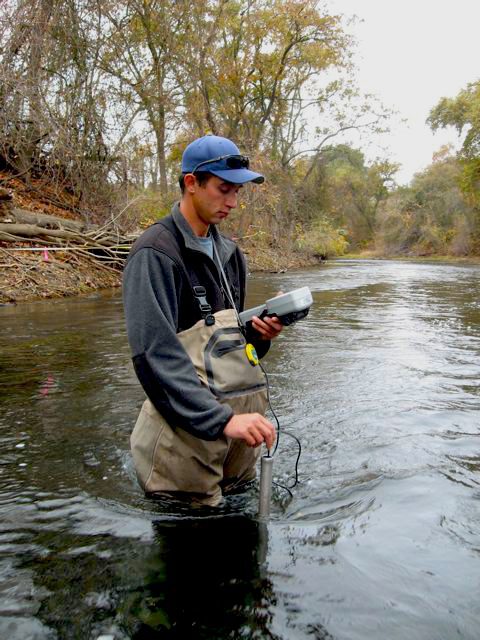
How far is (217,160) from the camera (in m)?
2.58

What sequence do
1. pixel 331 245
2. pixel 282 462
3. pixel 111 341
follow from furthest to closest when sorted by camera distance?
pixel 331 245 < pixel 111 341 < pixel 282 462

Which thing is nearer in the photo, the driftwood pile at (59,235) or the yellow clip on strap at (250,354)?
the yellow clip on strap at (250,354)

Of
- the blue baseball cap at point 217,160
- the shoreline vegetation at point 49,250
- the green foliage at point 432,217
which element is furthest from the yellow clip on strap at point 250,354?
the green foliage at point 432,217

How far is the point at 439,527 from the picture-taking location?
289 centimetres

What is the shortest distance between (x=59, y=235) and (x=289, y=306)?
12.1m

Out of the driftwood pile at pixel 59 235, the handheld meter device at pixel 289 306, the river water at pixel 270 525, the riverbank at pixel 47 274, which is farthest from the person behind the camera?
the driftwood pile at pixel 59 235

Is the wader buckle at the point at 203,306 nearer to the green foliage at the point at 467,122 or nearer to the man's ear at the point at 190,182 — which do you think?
the man's ear at the point at 190,182

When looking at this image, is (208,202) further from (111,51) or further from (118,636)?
(111,51)

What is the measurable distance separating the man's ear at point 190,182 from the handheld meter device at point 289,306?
67 centimetres

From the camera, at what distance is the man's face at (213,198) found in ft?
8.73

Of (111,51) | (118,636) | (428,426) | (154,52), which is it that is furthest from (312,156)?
(118,636)

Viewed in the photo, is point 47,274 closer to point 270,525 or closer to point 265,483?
point 270,525

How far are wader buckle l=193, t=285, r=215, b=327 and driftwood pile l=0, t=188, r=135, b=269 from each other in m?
10.5

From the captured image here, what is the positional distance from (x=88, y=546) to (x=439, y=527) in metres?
1.80
